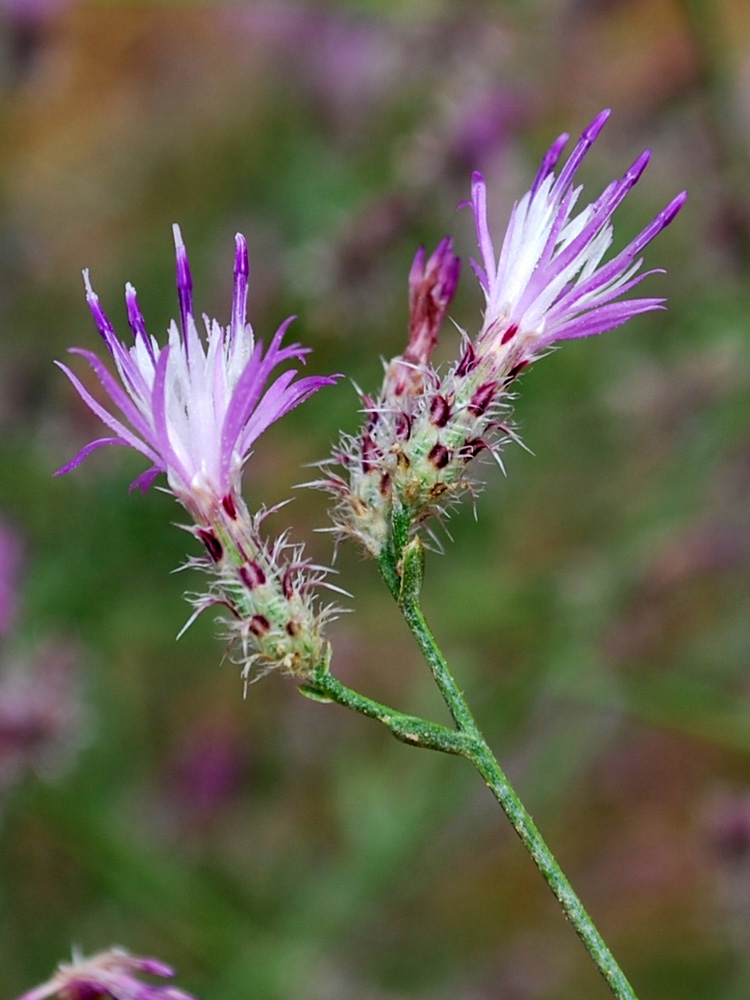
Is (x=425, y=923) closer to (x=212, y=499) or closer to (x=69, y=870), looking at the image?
(x=69, y=870)

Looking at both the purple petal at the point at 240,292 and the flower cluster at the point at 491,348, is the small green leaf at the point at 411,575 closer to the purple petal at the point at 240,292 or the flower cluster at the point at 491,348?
the flower cluster at the point at 491,348

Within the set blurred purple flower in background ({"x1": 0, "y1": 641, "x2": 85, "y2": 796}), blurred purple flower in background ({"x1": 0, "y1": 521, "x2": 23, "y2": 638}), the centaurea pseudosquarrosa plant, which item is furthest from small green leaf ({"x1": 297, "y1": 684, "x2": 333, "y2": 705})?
blurred purple flower in background ({"x1": 0, "y1": 521, "x2": 23, "y2": 638})

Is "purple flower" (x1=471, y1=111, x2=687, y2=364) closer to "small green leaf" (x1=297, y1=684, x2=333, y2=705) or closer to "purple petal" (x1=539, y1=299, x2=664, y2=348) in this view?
"purple petal" (x1=539, y1=299, x2=664, y2=348)

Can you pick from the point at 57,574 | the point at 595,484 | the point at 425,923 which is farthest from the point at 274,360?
the point at 425,923

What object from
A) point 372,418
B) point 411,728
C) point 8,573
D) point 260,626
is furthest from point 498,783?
point 8,573

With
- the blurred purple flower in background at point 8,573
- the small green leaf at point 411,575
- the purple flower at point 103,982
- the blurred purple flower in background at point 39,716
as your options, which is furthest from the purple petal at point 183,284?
the blurred purple flower in background at point 8,573
